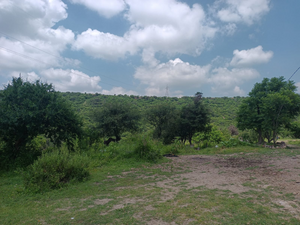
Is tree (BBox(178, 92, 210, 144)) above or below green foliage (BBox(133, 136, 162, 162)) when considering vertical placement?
above

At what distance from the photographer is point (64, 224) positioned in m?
4.00

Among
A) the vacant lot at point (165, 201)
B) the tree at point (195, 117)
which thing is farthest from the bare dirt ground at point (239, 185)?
the tree at point (195, 117)

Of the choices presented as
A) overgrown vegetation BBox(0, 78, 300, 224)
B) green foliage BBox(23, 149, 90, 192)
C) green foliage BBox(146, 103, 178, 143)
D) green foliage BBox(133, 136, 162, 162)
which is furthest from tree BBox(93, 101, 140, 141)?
green foliage BBox(23, 149, 90, 192)

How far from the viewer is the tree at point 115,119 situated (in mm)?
17656

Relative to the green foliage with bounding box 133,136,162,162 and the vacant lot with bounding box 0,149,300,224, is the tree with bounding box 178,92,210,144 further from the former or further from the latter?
the vacant lot with bounding box 0,149,300,224

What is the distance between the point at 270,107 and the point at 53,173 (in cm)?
1746

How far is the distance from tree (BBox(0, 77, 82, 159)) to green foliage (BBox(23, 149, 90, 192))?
3227mm

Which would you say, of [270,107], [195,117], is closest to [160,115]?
[195,117]

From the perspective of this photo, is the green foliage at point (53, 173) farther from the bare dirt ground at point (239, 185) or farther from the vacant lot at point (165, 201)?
the bare dirt ground at point (239, 185)

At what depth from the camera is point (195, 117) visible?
770 inches

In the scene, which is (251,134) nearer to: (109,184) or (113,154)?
(113,154)

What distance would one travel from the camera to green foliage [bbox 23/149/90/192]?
21.7 ft

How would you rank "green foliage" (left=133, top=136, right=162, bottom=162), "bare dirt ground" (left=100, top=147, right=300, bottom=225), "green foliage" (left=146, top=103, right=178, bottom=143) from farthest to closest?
1. "green foliage" (left=146, top=103, right=178, bottom=143)
2. "green foliage" (left=133, top=136, right=162, bottom=162)
3. "bare dirt ground" (left=100, top=147, right=300, bottom=225)

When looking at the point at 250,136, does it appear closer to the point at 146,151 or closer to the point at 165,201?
the point at 146,151
